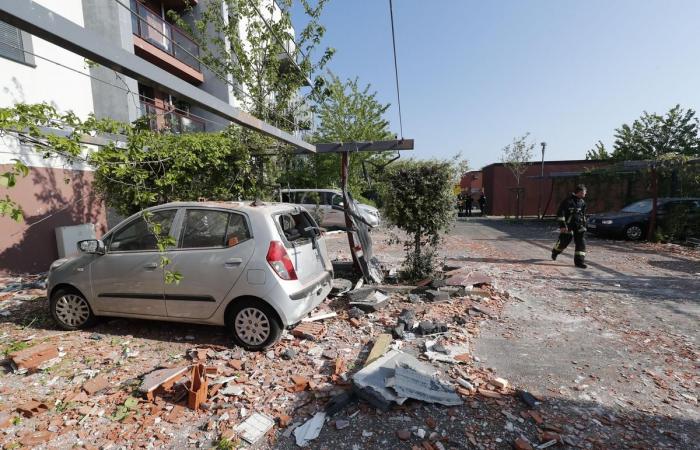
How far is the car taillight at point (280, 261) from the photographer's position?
3.76m

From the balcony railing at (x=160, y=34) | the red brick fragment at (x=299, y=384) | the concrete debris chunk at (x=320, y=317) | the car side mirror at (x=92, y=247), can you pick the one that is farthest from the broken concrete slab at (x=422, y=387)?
the balcony railing at (x=160, y=34)

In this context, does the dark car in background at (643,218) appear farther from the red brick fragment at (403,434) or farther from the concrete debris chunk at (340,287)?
the red brick fragment at (403,434)

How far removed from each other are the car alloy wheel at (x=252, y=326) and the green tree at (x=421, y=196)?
10.1 ft

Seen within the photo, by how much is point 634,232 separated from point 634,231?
0.03 m

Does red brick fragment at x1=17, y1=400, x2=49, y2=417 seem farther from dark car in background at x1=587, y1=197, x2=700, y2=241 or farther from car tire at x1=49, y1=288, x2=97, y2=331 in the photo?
dark car in background at x1=587, y1=197, x2=700, y2=241

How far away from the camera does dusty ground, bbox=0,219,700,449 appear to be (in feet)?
8.51

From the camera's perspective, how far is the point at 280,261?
3793 millimetres

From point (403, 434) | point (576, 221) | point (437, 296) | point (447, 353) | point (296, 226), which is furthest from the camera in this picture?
point (576, 221)

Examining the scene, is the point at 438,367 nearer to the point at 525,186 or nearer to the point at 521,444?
the point at 521,444

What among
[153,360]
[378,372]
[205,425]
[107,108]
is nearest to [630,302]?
[378,372]

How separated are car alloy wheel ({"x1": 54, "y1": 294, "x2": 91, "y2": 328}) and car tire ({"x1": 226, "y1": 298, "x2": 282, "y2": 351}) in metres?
2.17

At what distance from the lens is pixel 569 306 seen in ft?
17.3

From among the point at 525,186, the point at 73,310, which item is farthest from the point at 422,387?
the point at 525,186

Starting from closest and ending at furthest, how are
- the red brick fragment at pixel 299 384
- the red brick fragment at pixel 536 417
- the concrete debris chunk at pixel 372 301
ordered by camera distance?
the red brick fragment at pixel 536 417, the red brick fragment at pixel 299 384, the concrete debris chunk at pixel 372 301
